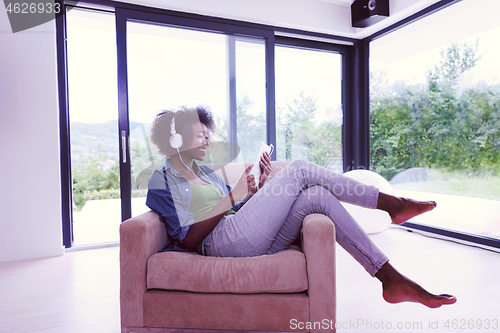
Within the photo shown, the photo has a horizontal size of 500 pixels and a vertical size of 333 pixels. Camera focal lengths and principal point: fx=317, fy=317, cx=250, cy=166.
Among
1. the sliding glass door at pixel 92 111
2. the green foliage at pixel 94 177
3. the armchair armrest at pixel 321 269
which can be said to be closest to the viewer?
the armchair armrest at pixel 321 269

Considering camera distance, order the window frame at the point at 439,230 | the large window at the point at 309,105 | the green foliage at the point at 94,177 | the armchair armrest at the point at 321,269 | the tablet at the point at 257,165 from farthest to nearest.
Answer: the large window at the point at 309,105
the green foliage at the point at 94,177
the window frame at the point at 439,230
the tablet at the point at 257,165
the armchair armrest at the point at 321,269

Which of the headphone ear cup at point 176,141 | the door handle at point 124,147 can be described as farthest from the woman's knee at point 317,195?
the door handle at point 124,147

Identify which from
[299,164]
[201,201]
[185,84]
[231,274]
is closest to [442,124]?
[299,164]

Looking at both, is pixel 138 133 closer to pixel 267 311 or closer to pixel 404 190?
pixel 267 311

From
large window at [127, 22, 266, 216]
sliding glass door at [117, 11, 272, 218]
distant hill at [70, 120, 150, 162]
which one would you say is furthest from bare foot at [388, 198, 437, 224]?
distant hill at [70, 120, 150, 162]

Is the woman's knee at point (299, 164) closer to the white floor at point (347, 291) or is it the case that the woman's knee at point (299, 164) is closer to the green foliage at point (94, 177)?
the white floor at point (347, 291)

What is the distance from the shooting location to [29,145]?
265 centimetres

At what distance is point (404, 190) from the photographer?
11.5 feet

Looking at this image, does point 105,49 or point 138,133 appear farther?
point 105,49

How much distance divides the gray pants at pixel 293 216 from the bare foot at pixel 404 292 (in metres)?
0.05

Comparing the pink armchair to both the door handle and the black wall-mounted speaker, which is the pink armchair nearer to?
the door handle

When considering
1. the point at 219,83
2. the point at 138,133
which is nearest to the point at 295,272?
the point at 138,133

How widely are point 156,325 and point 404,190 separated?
3070mm

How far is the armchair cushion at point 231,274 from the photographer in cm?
126
